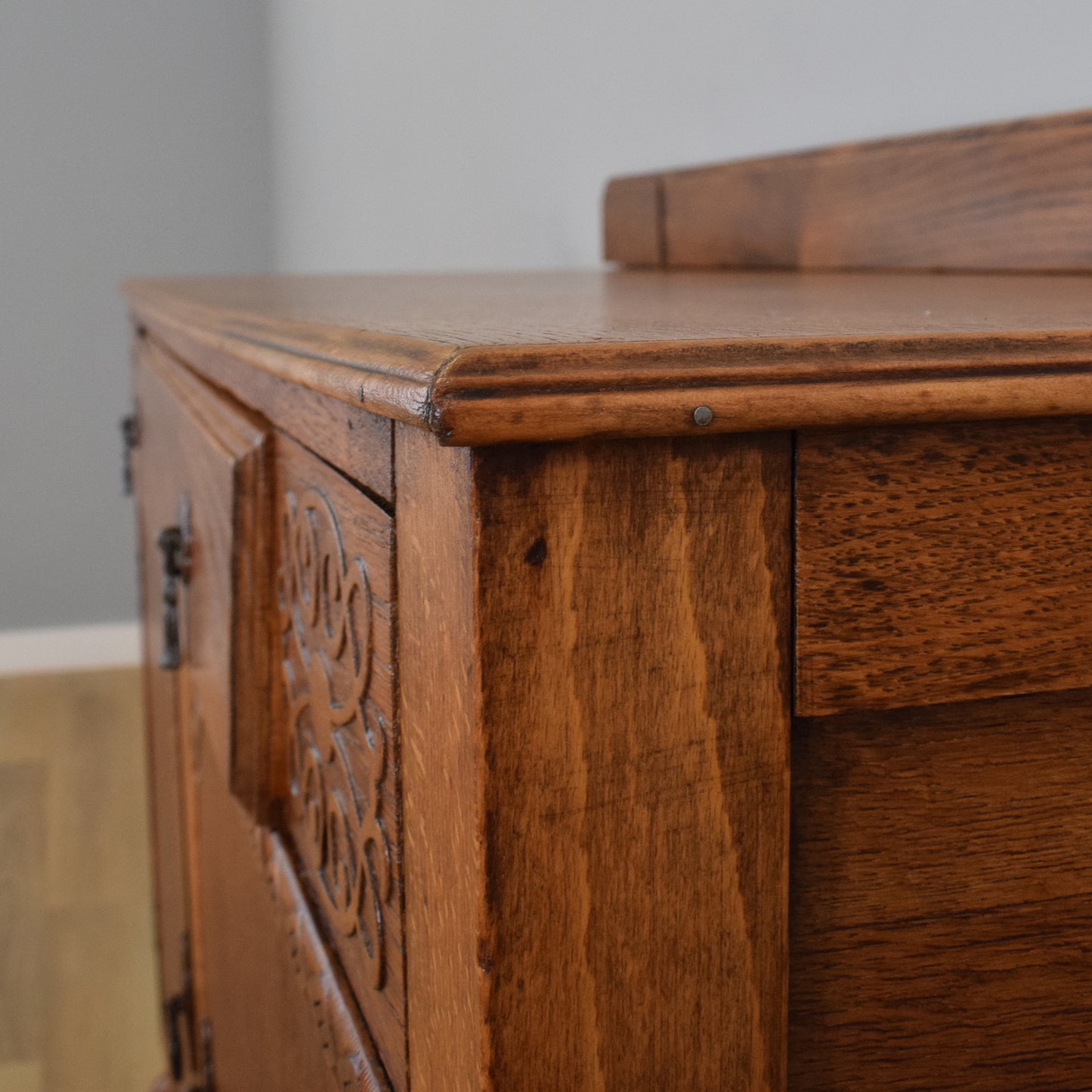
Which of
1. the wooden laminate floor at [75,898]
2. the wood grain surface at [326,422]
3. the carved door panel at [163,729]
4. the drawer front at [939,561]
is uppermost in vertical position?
the wood grain surface at [326,422]

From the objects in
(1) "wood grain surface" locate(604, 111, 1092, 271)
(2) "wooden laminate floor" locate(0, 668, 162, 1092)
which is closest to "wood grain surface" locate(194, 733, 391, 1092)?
(1) "wood grain surface" locate(604, 111, 1092, 271)

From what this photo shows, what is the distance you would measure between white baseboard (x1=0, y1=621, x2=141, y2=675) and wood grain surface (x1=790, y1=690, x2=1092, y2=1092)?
9.70 feet

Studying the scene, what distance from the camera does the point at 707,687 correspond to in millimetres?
268

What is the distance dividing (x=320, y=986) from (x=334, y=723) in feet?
0.38

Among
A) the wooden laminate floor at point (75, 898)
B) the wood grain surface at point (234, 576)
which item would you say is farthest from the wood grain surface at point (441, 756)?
the wooden laminate floor at point (75, 898)

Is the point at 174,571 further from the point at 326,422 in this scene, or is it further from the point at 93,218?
the point at 93,218

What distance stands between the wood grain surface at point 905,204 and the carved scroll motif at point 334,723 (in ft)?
1.28

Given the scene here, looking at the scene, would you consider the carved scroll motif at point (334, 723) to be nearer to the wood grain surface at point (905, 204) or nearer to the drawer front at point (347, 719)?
the drawer front at point (347, 719)

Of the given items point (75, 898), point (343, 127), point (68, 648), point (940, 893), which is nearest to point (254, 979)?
point (940, 893)

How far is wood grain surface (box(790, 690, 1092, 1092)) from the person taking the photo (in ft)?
0.98

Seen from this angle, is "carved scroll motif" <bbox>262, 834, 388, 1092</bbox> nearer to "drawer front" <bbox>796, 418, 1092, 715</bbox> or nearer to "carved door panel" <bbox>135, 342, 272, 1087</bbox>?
"carved door panel" <bbox>135, 342, 272, 1087</bbox>

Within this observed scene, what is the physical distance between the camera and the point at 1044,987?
33 centimetres

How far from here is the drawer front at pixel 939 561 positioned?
0.27m

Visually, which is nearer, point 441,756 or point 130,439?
point 441,756
